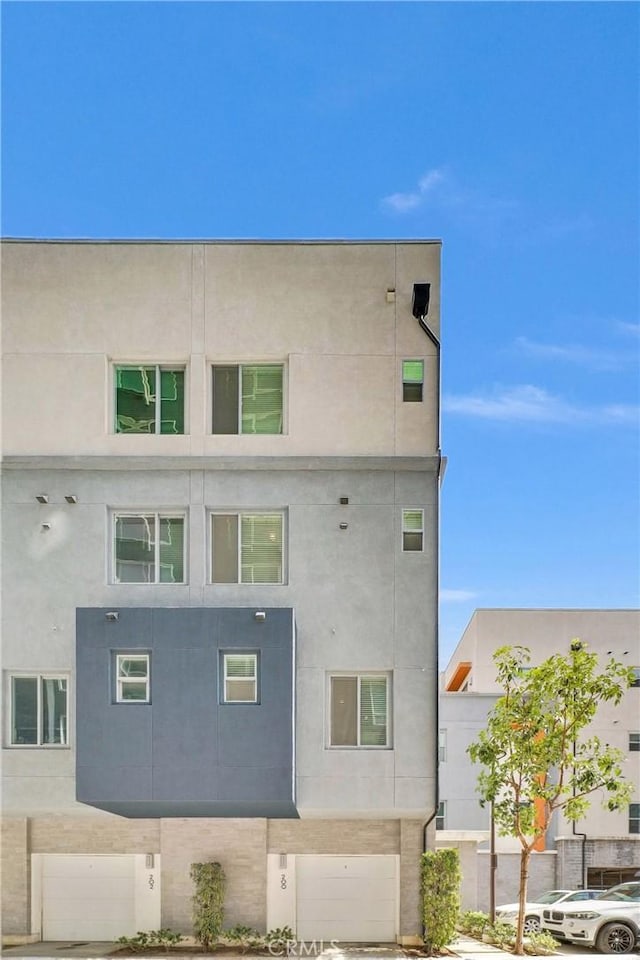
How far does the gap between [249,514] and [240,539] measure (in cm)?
45

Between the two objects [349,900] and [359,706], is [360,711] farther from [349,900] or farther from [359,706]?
[349,900]

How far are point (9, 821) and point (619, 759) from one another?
1077cm

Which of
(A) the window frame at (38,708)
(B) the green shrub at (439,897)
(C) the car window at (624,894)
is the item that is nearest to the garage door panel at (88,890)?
(A) the window frame at (38,708)

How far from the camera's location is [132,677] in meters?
12.7

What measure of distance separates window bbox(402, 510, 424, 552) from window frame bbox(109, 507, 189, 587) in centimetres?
367

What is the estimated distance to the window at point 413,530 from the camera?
43.8ft

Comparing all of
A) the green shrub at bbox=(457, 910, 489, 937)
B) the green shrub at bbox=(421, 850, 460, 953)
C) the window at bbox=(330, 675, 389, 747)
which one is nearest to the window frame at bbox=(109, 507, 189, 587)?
the window at bbox=(330, 675, 389, 747)

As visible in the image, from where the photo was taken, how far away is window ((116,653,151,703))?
1266cm

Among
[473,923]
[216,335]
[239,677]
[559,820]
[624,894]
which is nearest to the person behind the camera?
[239,677]

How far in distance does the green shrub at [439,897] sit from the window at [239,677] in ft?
14.5

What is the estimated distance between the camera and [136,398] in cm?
1369

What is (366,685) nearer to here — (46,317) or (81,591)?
(81,591)

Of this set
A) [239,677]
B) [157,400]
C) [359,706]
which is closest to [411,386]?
[157,400]

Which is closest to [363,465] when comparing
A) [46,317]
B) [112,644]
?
[112,644]
